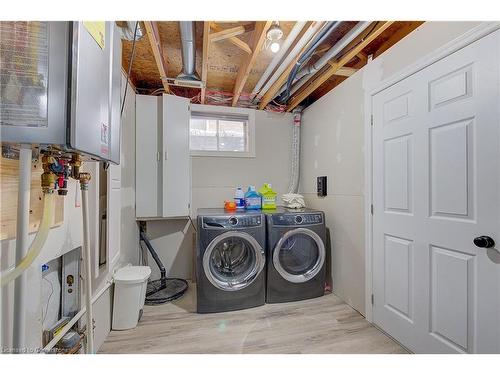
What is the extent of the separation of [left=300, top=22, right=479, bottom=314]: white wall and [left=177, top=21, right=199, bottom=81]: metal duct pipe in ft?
4.83

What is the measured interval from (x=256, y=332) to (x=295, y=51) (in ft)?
7.48

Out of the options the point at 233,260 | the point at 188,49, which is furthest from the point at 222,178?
the point at 188,49

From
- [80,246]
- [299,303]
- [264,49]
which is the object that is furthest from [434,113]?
[80,246]

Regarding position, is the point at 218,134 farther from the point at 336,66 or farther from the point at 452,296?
the point at 452,296

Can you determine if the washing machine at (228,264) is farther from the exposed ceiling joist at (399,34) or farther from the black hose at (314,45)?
the exposed ceiling joist at (399,34)

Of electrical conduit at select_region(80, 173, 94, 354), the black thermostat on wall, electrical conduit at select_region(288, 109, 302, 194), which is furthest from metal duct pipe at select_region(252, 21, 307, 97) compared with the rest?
electrical conduit at select_region(80, 173, 94, 354)

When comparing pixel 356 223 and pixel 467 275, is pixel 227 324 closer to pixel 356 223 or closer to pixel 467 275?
pixel 356 223

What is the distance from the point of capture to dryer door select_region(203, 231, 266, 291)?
2.00m

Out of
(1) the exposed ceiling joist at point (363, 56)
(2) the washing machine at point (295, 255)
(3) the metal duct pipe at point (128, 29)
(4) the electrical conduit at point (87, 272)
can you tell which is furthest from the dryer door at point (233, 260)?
(1) the exposed ceiling joist at point (363, 56)

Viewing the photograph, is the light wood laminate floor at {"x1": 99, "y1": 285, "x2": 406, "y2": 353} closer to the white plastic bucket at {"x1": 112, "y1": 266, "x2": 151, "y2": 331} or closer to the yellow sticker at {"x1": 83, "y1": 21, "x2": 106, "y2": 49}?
the white plastic bucket at {"x1": 112, "y1": 266, "x2": 151, "y2": 331}

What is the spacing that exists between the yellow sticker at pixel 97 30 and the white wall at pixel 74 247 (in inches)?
30.2

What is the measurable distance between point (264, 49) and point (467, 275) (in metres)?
2.20

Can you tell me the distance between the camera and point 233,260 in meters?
2.28

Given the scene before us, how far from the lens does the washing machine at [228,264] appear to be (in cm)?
197
